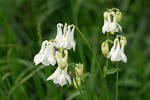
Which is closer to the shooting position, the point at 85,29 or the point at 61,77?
the point at 61,77

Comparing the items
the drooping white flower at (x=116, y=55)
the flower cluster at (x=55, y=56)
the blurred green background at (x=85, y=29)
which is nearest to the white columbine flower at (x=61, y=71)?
the flower cluster at (x=55, y=56)

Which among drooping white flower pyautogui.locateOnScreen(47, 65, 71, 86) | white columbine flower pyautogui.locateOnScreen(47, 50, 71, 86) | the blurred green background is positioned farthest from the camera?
the blurred green background

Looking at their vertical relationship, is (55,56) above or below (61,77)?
above

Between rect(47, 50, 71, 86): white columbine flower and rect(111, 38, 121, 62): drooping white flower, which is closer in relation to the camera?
rect(47, 50, 71, 86): white columbine flower

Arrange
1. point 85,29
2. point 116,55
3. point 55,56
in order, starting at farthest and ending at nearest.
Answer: point 85,29 → point 116,55 → point 55,56

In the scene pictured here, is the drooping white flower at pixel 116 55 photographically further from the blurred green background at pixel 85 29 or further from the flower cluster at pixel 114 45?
the blurred green background at pixel 85 29

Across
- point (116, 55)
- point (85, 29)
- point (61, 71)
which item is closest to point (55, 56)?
point (61, 71)

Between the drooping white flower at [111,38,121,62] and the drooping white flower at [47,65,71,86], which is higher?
the drooping white flower at [111,38,121,62]

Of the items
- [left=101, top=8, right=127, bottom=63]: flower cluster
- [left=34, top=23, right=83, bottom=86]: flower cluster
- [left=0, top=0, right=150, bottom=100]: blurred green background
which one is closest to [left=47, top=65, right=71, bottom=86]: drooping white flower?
[left=34, top=23, right=83, bottom=86]: flower cluster

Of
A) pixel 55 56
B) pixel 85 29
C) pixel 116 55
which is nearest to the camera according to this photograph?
pixel 55 56

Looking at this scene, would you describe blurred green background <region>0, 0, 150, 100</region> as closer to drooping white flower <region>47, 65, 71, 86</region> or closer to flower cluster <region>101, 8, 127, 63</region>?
flower cluster <region>101, 8, 127, 63</region>

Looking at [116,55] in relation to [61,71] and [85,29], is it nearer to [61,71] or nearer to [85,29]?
[61,71]

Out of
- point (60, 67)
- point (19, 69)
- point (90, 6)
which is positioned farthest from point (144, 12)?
point (60, 67)
